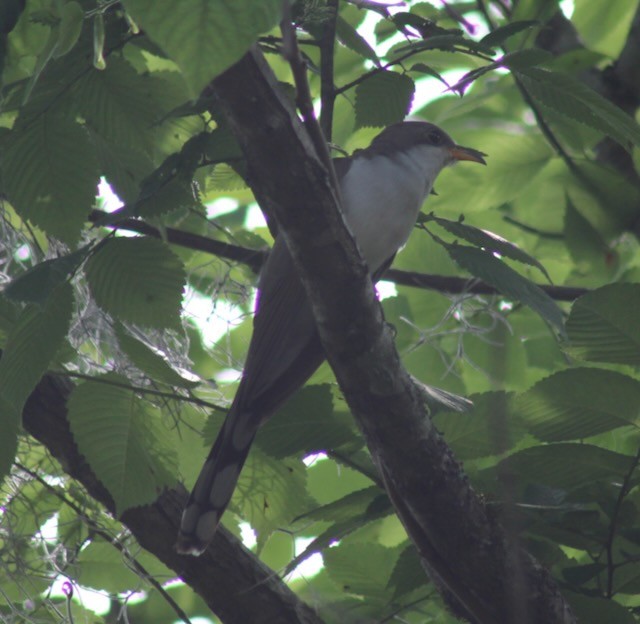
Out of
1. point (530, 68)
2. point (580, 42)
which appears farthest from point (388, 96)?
point (580, 42)

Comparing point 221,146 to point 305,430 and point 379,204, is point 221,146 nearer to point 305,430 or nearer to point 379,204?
point 305,430

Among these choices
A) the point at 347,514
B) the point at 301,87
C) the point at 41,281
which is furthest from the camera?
the point at 347,514

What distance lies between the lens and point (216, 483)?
278 centimetres

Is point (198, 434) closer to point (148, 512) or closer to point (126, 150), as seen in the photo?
point (148, 512)

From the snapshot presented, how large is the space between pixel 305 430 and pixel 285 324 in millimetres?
528

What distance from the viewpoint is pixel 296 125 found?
1867 mm

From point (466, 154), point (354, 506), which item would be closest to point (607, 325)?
point (354, 506)

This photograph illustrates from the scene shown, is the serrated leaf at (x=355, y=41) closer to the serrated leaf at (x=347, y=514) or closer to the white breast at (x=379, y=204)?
the white breast at (x=379, y=204)

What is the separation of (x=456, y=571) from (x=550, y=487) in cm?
31

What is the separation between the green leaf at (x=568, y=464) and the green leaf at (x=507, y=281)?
1.20ft

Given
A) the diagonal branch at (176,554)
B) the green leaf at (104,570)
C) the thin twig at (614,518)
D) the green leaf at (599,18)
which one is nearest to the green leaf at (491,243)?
the thin twig at (614,518)

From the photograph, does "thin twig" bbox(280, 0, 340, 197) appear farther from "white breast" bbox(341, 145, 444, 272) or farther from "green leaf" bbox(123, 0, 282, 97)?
"white breast" bbox(341, 145, 444, 272)

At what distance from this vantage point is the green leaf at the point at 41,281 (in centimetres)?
191

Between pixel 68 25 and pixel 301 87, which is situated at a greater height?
pixel 68 25
